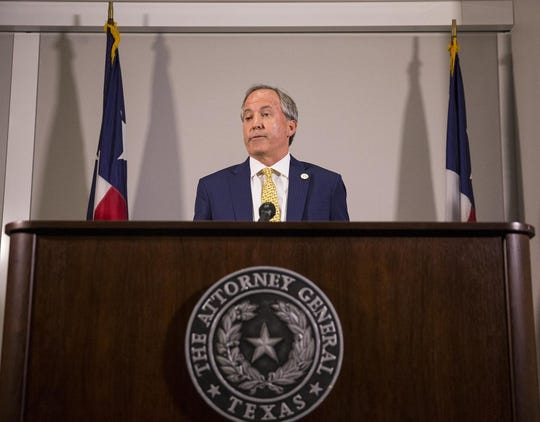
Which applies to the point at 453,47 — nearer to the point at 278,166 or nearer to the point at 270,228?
the point at 278,166

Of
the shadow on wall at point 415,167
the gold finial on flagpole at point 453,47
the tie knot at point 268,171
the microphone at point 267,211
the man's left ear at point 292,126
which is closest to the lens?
the microphone at point 267,211

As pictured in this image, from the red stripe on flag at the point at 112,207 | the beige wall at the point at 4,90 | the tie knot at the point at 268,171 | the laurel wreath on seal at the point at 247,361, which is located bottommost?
the laurel wreath on seal at the point at 247,361

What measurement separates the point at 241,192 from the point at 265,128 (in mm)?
356

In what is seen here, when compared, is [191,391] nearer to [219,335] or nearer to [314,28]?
[219,335]

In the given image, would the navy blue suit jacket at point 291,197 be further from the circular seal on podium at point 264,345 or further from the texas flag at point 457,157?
the circular seal on podium at point 264,345

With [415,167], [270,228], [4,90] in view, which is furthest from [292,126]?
[270,228]

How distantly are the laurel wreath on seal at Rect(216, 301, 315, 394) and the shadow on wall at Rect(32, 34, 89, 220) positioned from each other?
2.72 m

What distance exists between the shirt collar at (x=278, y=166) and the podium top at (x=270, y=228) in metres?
1.98

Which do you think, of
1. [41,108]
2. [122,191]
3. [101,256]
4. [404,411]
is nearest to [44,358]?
[101,256]

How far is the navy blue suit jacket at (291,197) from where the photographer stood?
3783 mm

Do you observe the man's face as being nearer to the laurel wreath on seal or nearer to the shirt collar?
the shirt collar

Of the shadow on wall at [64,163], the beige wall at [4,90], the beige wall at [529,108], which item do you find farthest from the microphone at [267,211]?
the beige wall at [4,90]

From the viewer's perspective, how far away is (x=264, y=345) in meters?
1.88

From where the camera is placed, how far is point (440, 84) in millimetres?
4609
